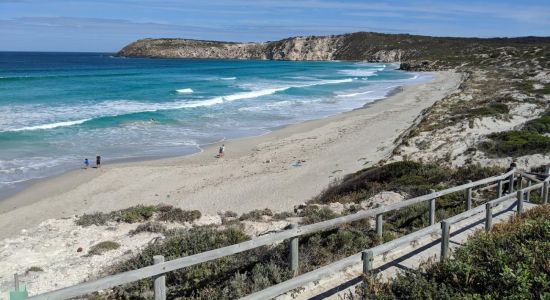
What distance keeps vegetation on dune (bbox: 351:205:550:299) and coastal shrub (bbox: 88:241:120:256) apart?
16.3 ft

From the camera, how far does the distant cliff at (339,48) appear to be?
133m

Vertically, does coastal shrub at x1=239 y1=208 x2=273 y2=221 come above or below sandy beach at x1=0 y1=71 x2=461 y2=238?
above

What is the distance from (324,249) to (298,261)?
0.87 meters

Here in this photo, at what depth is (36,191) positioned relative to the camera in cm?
1611

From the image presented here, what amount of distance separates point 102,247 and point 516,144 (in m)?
12.5

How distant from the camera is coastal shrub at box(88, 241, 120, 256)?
339 inches

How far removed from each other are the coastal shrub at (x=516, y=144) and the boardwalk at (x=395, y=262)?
279 inches

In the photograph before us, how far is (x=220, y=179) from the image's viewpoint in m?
18.0

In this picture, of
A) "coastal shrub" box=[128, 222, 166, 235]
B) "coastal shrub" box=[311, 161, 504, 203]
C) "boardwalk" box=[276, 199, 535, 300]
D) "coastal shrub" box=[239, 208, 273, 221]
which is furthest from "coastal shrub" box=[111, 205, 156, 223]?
"boardwalk" box=[276, 199, 535, 300]

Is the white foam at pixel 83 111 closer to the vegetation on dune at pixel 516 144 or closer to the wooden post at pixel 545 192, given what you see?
the vegetation on dune at pixel 516 144

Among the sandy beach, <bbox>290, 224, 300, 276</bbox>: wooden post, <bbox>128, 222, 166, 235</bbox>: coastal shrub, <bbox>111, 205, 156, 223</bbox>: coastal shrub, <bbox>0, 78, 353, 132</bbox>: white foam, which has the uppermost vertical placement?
<bbox>290, 224, 300, 276</bbox>: wooden post

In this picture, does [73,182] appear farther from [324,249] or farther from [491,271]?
[491,271]

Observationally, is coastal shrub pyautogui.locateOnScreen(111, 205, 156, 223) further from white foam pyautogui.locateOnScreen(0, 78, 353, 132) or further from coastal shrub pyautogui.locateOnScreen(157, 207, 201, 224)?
white foam pyautogui.locateOnScreen(0, 78, 353, 132)

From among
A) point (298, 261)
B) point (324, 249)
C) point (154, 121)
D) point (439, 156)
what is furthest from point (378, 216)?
point (154, 121)
